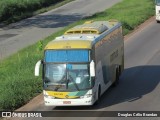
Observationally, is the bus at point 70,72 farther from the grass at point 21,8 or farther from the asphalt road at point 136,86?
the grass at point 21,8

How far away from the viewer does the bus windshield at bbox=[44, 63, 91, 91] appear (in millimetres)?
21297

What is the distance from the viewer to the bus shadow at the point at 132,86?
75.8 feet

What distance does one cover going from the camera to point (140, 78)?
90.6ft

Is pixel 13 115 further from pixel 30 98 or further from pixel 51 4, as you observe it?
pixel 51 4

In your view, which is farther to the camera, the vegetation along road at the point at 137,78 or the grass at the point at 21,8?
the grass at the point at 21,8

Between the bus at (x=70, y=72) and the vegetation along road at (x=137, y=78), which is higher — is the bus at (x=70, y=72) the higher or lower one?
the higher one

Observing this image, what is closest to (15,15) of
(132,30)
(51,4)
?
(51,4)

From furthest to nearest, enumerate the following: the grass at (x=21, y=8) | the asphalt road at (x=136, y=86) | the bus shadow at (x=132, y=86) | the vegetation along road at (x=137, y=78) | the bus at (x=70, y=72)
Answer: the grass at (x=21, y=8), the bus shadow at (x=132, y=86), the vegetation along road at (x=137, y=78), the asphalt road at (x=136, y=86), the bus at (x=70, y=72)

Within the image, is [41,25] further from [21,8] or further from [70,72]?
[70,72]

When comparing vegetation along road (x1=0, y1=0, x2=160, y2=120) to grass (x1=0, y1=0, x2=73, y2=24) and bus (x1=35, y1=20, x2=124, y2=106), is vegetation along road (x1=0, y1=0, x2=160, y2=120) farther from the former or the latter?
grass (x1=0, y1=0, x2=73, y2=24)

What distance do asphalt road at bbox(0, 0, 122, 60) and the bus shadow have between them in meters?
12.1

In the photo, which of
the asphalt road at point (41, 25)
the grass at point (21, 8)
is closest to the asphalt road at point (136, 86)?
the asphalt road at point (41, 25)

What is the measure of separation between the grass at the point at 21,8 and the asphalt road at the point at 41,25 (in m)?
1.35

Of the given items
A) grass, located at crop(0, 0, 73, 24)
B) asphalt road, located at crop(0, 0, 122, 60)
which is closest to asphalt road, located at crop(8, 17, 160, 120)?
asphalt road, located at crop(0, 0, 122, 60)
